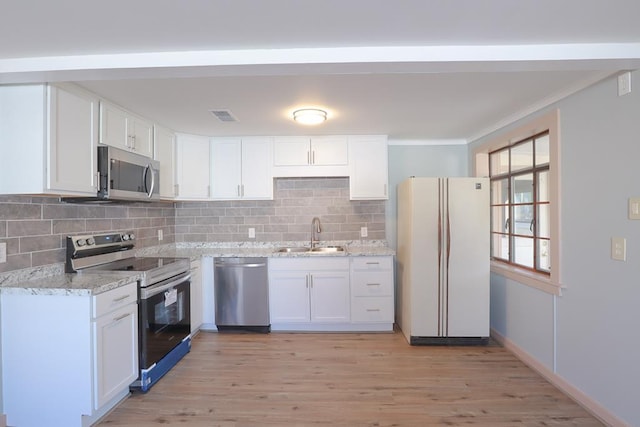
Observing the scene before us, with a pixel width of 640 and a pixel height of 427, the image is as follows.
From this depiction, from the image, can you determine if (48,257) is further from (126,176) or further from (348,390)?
(348,390)

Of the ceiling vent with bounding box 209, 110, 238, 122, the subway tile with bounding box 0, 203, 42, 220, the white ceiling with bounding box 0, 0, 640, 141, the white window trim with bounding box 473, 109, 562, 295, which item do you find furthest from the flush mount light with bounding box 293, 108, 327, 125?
the subway tile with bounding box 0, 203, 42, 220

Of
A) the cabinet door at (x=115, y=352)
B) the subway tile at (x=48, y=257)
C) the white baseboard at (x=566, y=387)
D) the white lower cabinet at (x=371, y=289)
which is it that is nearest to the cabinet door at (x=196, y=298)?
the cabinet door at (x=115, y=352)

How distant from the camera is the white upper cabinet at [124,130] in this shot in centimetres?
241

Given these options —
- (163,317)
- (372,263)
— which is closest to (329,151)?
(372,263)

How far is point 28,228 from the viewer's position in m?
2.15

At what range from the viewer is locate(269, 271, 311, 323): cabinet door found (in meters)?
3.45

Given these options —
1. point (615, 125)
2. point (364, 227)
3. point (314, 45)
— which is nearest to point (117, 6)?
point (314, 45)

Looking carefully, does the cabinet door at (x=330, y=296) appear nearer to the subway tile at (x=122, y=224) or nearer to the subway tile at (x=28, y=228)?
the subway tile at (x=122, y=224)

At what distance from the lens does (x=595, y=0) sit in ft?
4.31

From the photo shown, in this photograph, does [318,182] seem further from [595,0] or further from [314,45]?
[595,0]

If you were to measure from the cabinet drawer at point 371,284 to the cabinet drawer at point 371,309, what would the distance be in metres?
0.06

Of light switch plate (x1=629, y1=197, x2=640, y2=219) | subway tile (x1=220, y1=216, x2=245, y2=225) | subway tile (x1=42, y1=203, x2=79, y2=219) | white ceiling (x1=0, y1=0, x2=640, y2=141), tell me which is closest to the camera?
white ceiling (x1=0, y1=0, x2=640, y2=141)

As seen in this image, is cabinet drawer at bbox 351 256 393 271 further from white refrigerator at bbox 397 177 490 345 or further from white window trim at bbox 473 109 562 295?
white window trim at bbox 473 109 562 295

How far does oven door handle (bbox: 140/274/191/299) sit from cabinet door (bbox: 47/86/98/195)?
2.70ft
